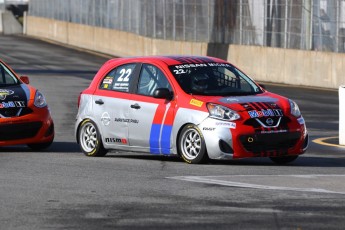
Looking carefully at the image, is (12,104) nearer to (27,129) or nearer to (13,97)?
(13,97)

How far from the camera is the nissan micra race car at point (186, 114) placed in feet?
46.4

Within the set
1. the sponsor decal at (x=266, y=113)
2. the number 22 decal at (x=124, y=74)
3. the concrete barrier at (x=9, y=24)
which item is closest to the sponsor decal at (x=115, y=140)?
the number 22 decal at (x=124, y=74)

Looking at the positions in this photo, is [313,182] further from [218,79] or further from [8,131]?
[8,131]

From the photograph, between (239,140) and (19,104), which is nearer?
(239,140)

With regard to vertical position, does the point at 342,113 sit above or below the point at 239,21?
below

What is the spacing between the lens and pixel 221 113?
14.2 meters

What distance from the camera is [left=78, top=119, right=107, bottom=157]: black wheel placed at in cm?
1598

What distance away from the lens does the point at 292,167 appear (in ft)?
46.8

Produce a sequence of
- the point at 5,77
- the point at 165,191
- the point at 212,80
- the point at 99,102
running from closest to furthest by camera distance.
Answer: the point at 165,191 < the point at 212,80 < the point at 99,102 < the point at 5,77

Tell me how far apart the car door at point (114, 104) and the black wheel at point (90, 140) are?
0.11 meters

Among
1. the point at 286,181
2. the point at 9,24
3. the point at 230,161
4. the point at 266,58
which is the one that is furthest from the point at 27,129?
the point at 9,24

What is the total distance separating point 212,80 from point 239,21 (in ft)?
86.0

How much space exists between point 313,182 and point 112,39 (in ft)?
143

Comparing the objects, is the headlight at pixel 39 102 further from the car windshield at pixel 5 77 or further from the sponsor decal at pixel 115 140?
the sponsor decal at pixel 115 140
